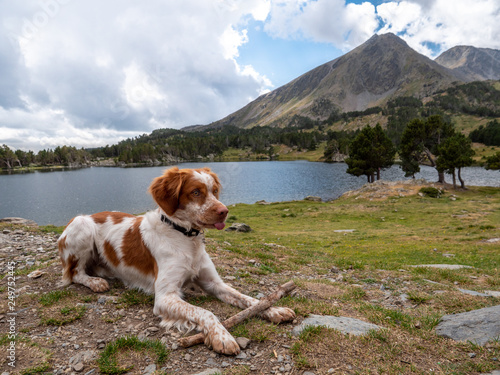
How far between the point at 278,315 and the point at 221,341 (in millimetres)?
1111

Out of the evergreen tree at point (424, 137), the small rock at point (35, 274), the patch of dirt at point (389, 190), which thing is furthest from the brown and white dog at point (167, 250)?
the evergreen tree at point (424, 137)

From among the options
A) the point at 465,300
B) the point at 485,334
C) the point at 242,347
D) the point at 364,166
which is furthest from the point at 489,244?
the point at 364,166

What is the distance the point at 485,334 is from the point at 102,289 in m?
6.83

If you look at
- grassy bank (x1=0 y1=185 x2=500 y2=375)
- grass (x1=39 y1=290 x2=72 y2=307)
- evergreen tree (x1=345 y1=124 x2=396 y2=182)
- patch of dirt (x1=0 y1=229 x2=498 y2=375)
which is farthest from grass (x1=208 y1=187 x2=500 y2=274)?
evergreen tree (x1=345 y1=124 x2=396 y2=182)

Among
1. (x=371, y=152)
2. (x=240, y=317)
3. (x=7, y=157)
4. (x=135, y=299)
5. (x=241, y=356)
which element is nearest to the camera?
(x=241, y=356)

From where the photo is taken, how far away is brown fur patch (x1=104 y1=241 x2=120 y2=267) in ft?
18.6

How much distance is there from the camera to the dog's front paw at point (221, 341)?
3.51 m

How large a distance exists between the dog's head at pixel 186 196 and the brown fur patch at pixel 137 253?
1.01 metres

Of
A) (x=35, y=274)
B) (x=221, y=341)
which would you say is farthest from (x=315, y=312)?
(x=35, y=274)

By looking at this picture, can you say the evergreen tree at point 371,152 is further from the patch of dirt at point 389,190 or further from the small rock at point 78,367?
the small rock at point 78,367

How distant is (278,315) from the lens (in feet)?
14.0

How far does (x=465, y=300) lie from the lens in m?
5.77

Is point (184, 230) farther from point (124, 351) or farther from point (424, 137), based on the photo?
point (424, 137)

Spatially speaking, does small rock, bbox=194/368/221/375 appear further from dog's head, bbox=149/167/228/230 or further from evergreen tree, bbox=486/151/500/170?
evergreen tree, bbox=486/151/500/170
